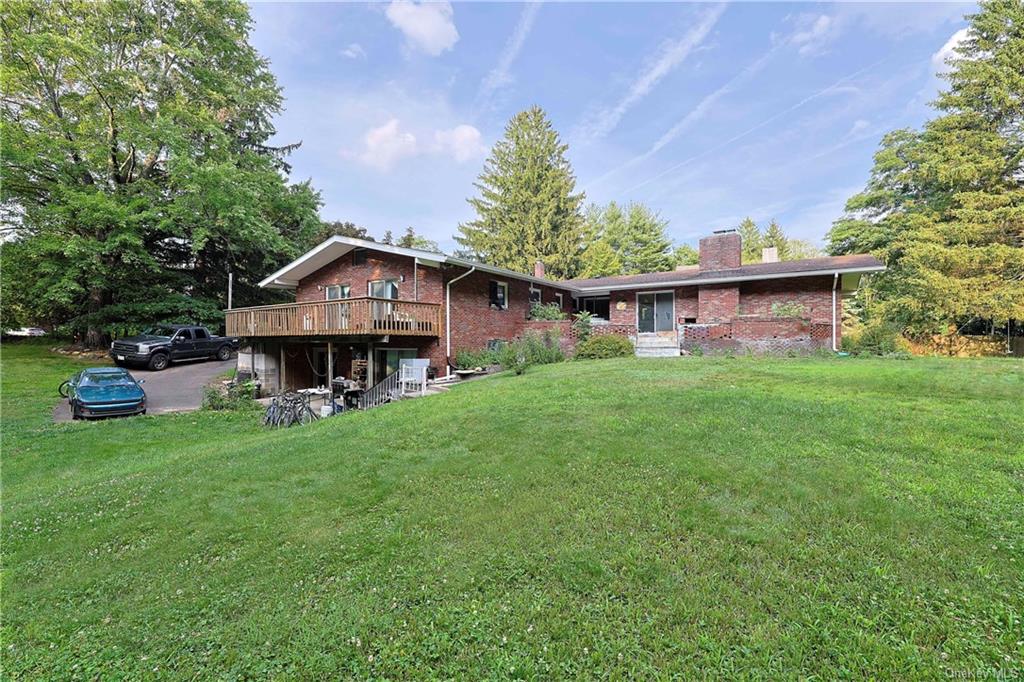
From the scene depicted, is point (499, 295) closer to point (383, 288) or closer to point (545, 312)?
point (545, 312)

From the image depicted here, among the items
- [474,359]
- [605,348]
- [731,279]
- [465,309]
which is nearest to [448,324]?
[465,309]

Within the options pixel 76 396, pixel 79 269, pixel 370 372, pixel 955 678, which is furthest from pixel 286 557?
pixel 79 269

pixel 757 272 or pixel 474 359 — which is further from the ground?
pixel 757 272

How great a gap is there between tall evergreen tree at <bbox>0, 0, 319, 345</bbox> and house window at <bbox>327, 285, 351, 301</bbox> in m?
7.68

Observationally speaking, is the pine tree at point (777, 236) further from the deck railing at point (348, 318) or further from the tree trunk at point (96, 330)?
the tree trunk at point (96, 330)

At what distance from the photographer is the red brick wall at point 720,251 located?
18000mm

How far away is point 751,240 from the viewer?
39344 millimetres

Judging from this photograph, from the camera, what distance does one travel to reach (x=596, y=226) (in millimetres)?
36531

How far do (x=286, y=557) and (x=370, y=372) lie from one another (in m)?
10.3

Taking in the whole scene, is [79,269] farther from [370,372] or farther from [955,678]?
[955,678]

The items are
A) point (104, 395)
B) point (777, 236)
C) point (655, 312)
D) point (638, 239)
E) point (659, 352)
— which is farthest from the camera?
point (777, 236)

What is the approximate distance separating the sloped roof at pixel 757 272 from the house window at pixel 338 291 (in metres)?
10.5

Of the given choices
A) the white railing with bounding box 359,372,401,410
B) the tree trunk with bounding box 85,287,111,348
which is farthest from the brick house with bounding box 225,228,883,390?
the tree trunk with bounding box 85,287,111,348

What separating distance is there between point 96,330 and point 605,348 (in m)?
24.4
